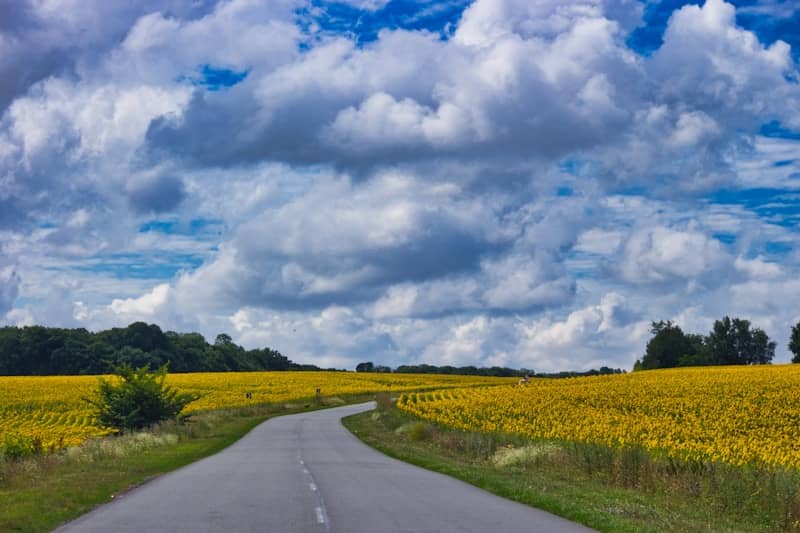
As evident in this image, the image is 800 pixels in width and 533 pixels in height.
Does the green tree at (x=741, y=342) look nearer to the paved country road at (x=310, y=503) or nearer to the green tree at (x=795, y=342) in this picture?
the green tree at (x=795, y=342)

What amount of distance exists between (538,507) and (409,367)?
140 meters

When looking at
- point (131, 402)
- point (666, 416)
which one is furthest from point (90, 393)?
point (666, 416)

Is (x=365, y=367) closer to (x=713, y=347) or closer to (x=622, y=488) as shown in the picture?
(x=713, y=347)

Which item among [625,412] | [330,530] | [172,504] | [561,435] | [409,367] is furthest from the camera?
[409,367]

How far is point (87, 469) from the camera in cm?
2531

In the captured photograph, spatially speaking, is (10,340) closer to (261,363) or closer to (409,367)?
(261,363)

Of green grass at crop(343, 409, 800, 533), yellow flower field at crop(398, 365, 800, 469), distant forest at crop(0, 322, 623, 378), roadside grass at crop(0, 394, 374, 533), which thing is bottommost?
roadside grass at crop(0, 394, 374, 533)

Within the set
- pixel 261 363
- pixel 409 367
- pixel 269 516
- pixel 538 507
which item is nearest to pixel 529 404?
pixel 538 507

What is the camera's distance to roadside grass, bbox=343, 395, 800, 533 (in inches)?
610

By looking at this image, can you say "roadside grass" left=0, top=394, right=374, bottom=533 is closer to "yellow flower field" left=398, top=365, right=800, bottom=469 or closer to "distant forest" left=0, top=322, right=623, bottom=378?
"yellow flower field" left=398, top=365, right=800, bottom=469

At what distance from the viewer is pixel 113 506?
17.3 meters

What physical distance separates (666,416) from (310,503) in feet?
73.0

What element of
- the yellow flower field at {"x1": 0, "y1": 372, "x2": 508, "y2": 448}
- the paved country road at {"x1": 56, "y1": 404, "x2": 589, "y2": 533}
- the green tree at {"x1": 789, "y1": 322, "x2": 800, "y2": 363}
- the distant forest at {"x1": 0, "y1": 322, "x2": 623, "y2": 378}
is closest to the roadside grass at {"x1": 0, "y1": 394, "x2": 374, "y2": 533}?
the paved country road at {"x1": 56, "y1": 404, "x2": 589, "y2": 533}

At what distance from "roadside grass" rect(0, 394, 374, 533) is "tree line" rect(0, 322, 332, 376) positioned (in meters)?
75.0
